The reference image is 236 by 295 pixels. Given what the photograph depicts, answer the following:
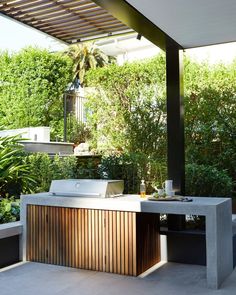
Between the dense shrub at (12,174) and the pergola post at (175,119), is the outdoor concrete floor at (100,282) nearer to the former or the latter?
the pergola post at (175,119)

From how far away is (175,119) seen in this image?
4.72m

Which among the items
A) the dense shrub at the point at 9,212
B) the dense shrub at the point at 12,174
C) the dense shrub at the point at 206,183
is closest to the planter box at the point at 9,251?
the dense shrub at the point at 9,212

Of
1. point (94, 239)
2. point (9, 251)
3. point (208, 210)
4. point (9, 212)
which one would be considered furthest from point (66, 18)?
point (208, 210)

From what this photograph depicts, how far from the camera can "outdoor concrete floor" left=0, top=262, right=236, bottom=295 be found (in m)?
3.52

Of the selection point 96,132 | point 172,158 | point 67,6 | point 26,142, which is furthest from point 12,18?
point 96,132

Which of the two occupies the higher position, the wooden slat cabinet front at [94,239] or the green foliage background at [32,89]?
the green foliage background at [32,89]

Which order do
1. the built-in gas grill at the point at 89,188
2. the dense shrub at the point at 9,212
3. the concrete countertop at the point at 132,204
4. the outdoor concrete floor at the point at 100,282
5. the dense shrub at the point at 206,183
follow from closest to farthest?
the outdoor concrete floor at the point at 100,282 < the concrete countertop at the point at 132,204 < the built-in gas grill at the point at 89,188 < the dense shrub at the point at 9,212 < the dense shrub at the point at 206,183

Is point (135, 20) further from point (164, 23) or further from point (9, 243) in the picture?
point (9, 243)

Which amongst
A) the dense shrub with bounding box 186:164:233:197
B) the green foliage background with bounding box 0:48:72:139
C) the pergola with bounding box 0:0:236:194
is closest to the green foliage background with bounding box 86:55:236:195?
the dense shrub with bounding box 186:164:233:197

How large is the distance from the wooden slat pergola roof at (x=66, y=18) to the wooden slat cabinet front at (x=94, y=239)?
2424mm

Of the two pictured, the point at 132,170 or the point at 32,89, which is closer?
the point at 132,170

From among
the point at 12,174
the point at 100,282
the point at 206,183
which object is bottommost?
the point at 100,282

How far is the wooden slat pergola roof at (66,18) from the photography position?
186 inches

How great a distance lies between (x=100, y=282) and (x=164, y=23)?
2778mm
